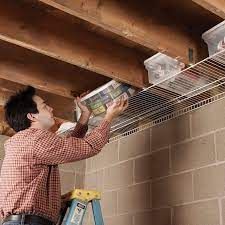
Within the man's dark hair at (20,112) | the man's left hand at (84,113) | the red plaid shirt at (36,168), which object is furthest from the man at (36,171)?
the man's left hand at (84,113)

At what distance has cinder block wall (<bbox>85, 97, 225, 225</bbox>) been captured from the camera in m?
2.08

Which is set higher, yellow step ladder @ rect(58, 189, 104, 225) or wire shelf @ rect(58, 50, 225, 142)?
wire shelf @ rect(58, 50, 225, 142)

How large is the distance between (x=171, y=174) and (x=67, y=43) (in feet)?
2.86

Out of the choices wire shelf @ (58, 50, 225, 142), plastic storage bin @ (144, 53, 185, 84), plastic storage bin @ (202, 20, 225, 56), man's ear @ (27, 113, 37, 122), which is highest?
plastic storage bin @ (202, 20, 225, 56)

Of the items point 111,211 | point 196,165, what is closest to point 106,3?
point 196,165

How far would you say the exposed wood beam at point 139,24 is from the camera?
1.71m

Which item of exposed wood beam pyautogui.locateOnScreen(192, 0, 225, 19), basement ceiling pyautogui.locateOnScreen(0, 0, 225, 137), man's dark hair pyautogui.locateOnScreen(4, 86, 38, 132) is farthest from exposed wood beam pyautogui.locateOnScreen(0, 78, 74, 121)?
exposed wood beam pyautogui.locateOnScreen(192, 0, 225, 19)

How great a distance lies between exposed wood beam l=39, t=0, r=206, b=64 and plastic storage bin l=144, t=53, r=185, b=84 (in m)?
0.09

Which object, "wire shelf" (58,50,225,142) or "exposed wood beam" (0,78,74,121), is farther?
"exposed wood beam" (0,78,74,121)

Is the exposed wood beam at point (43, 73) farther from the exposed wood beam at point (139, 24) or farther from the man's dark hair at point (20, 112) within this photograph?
the exposed wood beam at point (139, 24)

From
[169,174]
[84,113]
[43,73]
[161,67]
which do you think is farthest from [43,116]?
[169,174]

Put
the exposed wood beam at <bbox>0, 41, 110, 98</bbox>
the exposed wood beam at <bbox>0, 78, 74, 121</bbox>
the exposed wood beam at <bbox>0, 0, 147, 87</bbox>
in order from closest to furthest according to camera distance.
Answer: the exposed wood beam at <bbox>0, 0, 147, 87</bbox>, the exposed wood beam at <bbox>0, 41, 110, 98</bbox>, the exposed wood beam at <bbox>0, 78, 74, 121</bbox>

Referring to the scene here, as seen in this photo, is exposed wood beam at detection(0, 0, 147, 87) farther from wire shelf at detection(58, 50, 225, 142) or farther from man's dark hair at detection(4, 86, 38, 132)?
man's dark hair at detection(4, 86, 38, 132)

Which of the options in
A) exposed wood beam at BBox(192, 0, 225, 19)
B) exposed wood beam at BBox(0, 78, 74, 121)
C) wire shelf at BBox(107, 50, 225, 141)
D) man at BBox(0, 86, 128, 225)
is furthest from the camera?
exposed wood beam at BBox(0, 78, 74, 121)
